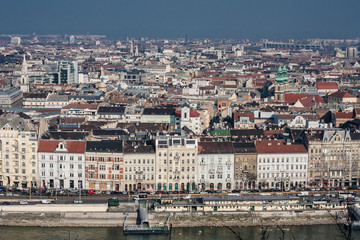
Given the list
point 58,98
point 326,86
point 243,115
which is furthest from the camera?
point 326,86

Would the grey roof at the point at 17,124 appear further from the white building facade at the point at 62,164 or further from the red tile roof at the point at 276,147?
the red tile roof at the point at 276,147

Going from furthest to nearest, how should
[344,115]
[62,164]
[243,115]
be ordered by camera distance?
[344,115], [243,115], [62,164]

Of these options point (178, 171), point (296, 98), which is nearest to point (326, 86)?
point (296, 98)

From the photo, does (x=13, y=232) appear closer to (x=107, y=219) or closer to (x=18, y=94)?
(x=107, y=219)

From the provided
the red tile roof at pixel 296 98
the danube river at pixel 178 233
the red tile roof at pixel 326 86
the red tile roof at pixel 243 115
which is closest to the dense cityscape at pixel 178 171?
the red tile roof at pixel 243 115

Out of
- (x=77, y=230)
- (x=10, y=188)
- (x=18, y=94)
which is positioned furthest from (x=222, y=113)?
(x=77, y=230)

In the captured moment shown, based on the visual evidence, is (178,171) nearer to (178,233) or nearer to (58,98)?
(178,233)
